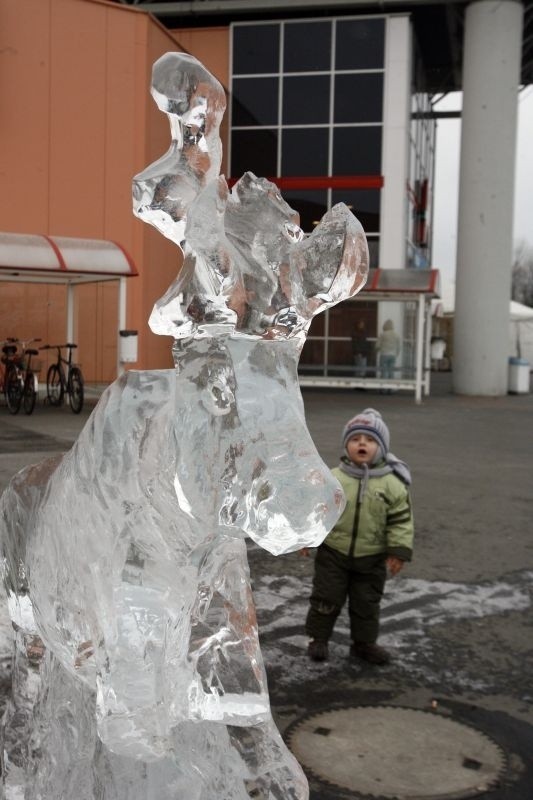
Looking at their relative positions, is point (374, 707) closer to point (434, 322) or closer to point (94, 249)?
point (94, 249)

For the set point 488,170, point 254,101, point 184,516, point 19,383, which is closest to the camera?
point 184,516

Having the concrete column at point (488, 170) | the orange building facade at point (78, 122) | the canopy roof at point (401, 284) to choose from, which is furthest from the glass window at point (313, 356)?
the orange building facade at point (78, 122)

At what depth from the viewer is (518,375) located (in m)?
19.5

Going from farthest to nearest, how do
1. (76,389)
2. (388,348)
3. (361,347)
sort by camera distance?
(361,347) → (388,348) → (76,389)

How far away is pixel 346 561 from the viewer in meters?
4.09

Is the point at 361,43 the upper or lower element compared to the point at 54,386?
upper

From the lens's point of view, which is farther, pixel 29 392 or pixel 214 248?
pixel 29 392

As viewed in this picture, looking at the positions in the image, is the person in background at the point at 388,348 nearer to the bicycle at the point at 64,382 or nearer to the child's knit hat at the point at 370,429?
the bicycle at the point at 64,382

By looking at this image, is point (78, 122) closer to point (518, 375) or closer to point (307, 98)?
point (307, 98)

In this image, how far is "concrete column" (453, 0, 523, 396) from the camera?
17859mm

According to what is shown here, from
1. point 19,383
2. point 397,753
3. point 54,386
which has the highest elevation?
point 19,383

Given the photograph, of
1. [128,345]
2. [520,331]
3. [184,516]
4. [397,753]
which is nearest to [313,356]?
[128,345]

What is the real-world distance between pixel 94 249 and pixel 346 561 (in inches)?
425

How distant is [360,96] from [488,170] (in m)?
3.53
